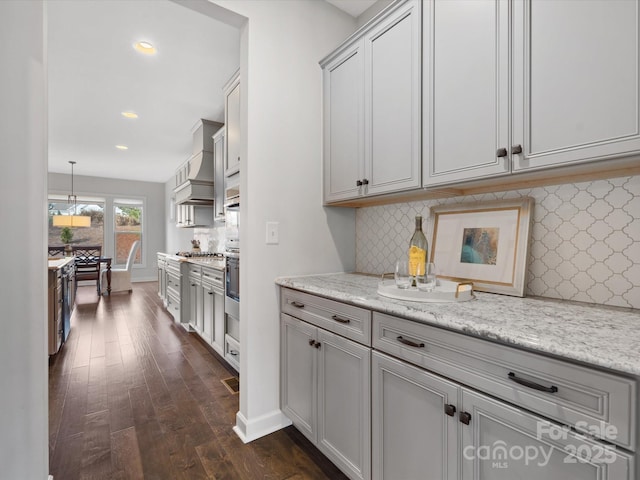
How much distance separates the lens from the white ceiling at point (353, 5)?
2215mm

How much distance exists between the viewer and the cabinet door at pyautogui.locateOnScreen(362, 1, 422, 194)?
159 cm

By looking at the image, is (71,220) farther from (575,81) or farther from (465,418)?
(575,81)

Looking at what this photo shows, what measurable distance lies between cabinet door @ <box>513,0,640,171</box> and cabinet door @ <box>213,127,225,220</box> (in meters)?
3.37

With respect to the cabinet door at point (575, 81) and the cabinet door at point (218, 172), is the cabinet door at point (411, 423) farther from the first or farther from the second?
the cabinet door at point (218, 172)

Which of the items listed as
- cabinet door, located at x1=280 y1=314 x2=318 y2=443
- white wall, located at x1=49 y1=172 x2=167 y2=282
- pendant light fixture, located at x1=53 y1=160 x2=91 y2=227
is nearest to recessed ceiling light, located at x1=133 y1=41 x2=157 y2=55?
cabinet door, located at x1=280 y1=314 x2=318 y2=443

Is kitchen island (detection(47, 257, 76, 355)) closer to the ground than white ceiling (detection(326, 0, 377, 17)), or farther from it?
closer to the ground

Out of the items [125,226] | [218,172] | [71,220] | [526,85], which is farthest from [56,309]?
[125,226]

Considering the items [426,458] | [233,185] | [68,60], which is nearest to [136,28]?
[68,60]

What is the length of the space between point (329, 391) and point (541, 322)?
1005 mm

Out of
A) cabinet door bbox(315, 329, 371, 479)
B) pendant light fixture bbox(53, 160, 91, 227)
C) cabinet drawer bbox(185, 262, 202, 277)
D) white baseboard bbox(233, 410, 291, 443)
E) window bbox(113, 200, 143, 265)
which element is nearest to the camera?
cabinet door bbox(315, 329, 371, 479)

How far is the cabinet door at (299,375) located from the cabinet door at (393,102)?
2.99 feet

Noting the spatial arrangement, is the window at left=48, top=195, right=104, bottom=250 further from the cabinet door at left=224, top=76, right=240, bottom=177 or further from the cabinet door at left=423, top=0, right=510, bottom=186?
the cabinet door at left=423, top=0, right=510, bottom=186

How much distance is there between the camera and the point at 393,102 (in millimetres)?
1706

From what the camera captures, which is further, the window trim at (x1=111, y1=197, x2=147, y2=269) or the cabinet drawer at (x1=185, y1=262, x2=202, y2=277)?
the window trim at (x1=111, y1=197, x2=147, y2=269)
